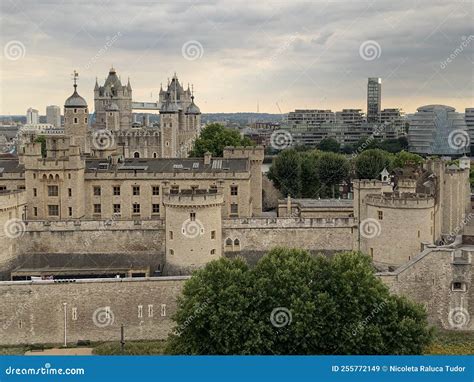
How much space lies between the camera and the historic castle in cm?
3750

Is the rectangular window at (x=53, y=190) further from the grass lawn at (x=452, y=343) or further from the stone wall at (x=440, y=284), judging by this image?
the grass lawn at (x=452, y=343)

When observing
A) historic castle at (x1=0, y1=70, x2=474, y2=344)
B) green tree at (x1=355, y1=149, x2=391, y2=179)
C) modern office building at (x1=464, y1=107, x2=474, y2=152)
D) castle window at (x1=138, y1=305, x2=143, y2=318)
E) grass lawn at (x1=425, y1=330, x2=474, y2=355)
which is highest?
modern office building at (x1=464, y1=107, x2=474, y2=152)

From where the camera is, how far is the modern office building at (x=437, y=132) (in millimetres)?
A: 150250

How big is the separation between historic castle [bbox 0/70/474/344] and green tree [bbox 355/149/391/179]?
28474mm

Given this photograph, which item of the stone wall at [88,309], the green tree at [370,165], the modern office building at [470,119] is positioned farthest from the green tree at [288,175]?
the modern office building at [470,119]

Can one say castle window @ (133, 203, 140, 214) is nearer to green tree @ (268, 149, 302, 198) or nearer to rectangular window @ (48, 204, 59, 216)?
rectangular window @ (48, 204, 59, 216)

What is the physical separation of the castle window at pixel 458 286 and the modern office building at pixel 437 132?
110 m

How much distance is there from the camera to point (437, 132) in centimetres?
15675

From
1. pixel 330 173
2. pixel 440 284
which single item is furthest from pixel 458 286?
pixel 330 173

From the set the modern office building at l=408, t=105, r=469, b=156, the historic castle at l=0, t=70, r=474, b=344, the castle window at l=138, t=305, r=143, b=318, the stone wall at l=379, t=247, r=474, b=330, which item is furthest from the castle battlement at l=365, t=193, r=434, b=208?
the modern office building at l=408, t=105, r=469, b=156

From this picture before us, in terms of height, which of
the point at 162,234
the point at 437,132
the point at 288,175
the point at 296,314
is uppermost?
the point at 437,132

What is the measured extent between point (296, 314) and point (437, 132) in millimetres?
134905

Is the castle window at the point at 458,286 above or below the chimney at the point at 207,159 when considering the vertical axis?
below

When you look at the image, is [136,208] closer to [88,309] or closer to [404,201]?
[88,309]
